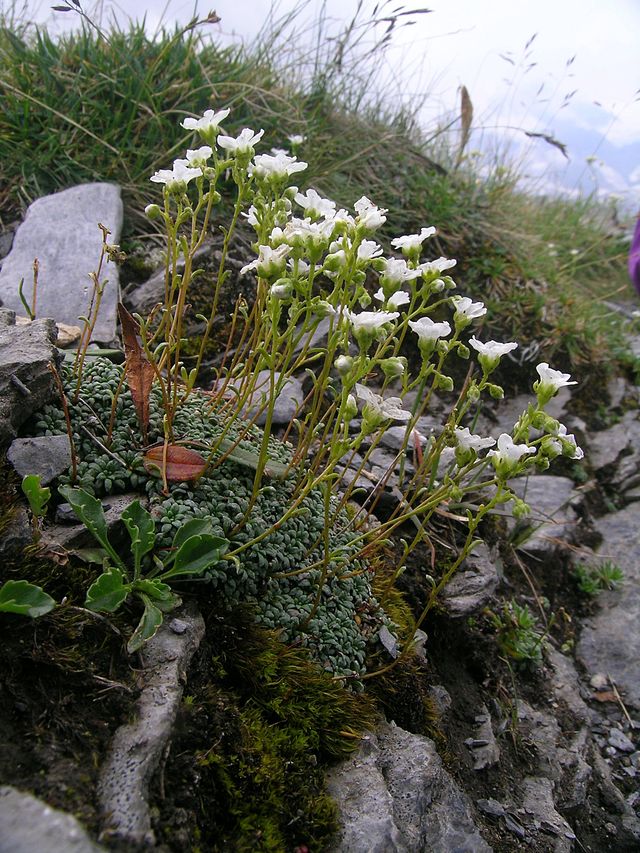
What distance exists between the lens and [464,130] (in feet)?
17.8

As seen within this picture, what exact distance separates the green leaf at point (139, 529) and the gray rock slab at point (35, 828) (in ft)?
1.91

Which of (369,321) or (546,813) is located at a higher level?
(369,321)

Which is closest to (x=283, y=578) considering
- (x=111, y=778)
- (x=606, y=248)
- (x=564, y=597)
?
(x=111, y=778)

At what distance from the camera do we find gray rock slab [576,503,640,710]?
2910 mm

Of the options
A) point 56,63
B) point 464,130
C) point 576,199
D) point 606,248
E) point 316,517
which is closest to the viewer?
point 316,517

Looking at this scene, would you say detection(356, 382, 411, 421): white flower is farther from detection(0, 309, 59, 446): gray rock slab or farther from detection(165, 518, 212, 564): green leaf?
detection(0, 309, 59, 446): gray rock slab

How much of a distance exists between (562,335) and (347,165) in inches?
74.5

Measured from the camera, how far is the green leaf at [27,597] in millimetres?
1358

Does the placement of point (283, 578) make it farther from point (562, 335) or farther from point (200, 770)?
point (562, 335)

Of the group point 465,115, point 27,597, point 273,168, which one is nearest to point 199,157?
point 273,168

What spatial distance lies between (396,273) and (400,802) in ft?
4.62

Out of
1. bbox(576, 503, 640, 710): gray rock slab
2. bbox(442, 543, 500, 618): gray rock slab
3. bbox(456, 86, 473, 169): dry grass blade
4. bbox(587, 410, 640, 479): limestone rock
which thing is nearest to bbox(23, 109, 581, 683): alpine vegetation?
bbox(442, 543, 500, 618): gray rock slab

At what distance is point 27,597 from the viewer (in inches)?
54.2

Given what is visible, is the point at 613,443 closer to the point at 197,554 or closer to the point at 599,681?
the point at 599,681
